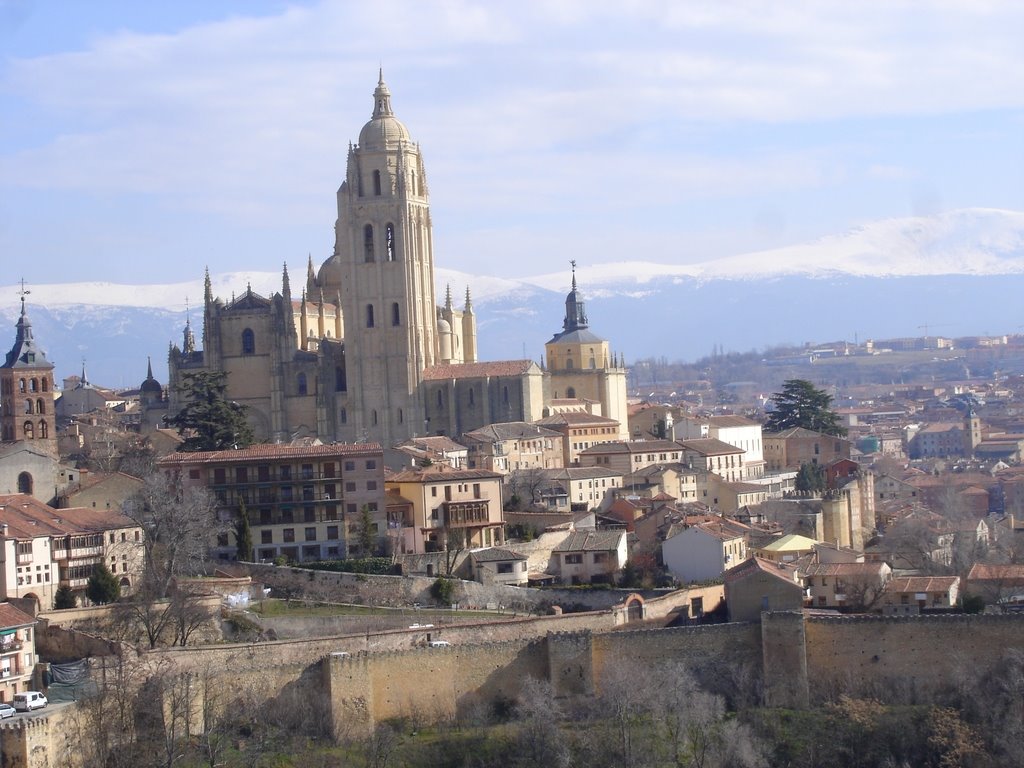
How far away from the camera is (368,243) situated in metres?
89.8

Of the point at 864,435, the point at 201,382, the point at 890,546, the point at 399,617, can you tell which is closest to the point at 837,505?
the point at 890,546

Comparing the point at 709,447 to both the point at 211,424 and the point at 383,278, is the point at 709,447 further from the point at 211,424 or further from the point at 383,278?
the point at 211,424

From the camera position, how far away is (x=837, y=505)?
64.9m

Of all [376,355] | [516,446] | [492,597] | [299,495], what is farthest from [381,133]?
[492,597]

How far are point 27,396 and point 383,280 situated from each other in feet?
94.8

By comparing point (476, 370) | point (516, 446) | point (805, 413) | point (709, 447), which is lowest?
point (709, 447)

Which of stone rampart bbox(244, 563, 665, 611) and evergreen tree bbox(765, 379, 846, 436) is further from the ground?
evergreen tree bbox(765, 379, 846, 436)

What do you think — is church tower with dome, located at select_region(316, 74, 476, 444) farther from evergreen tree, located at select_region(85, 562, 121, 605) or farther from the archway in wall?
evergreen tree, located at select_region(85, 562, 121, 605)

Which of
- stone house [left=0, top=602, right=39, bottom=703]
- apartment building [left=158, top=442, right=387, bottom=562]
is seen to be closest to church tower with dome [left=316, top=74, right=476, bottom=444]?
apartment building [left=158, top=442, right=387, bottom=562]

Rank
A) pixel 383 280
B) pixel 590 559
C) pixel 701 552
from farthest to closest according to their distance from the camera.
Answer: pixel 383 280 → pixel 590 559 → pixel 701 552

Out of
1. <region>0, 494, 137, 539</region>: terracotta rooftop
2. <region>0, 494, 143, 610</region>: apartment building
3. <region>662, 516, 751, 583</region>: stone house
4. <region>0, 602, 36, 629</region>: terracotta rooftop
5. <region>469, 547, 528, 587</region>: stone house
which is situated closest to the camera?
<region>0, 602, 36, 629</region>: terracotta rooftop

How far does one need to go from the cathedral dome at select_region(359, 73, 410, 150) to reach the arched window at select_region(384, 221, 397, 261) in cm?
336

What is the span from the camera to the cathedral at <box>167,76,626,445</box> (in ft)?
287

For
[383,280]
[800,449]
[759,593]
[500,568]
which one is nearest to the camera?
[759,593]
